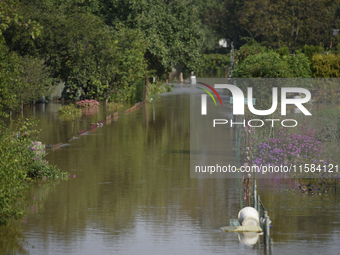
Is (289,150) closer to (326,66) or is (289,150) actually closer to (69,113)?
(69,113)

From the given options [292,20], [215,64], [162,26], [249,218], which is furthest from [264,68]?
[215,64]

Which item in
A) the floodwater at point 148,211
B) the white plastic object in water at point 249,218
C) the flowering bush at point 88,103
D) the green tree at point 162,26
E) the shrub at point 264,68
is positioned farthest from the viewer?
the green tree at point 162,26

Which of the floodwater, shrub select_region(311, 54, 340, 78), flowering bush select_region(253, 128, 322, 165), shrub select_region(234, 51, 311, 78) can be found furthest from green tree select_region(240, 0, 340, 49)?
flowering bush select_region(253, 128, 322, 165)

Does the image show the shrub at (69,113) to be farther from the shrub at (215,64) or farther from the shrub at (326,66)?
the shrub at (215,64)

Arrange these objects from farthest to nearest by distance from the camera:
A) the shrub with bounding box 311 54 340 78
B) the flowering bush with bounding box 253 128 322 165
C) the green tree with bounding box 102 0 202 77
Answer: the green tree with bounding box 102 0 202 77 < the shrub with bounding box 311 54 340 78 < the flowering bush with bounding box 253 128 322 165

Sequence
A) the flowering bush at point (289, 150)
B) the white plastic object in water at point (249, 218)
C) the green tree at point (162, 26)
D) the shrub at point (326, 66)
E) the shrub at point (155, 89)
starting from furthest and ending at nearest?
the shrub at point (155, 89)
the green tree at point (162, 26)
the shrub at point (326, 66)
the flowering bush at point (289, 150)
the white plastic object in water at point (249, 218)

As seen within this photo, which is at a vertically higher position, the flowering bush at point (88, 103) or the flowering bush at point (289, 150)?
the flowering bush at point (88, 103)

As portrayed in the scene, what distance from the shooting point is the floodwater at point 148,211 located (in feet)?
33.0

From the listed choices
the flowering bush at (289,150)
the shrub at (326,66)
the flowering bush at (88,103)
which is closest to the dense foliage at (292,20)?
the shrub at (326,66)

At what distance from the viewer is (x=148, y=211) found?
12.4m

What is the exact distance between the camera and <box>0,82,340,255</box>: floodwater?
33.0 feet

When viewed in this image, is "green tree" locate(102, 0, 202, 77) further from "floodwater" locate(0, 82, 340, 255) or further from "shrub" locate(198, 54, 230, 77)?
"shrub" locate(198, 54, 230, 77)

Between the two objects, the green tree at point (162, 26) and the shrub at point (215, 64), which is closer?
the green tree at point (162, 26)

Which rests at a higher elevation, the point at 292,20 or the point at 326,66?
the point at 292,20
